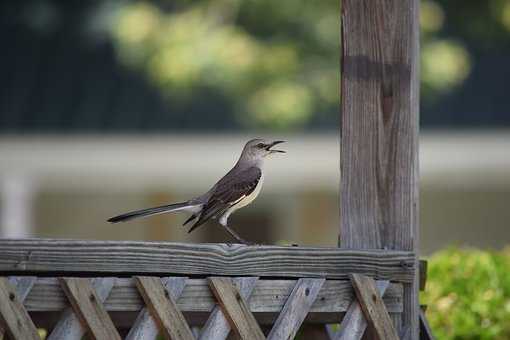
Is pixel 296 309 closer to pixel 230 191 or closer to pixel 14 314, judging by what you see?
pixel 14 314

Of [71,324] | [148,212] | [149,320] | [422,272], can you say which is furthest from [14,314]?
[422,272]

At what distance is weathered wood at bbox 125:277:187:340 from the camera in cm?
368

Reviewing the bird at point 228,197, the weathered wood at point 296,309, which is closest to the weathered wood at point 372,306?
the weathered wood at point 296,309

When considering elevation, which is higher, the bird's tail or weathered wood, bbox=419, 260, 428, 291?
the bird's tail

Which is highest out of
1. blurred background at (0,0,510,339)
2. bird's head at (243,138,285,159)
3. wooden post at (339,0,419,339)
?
Answer: wooden post at (339,0,419,339)

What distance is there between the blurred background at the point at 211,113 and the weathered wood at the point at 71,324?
9735mm

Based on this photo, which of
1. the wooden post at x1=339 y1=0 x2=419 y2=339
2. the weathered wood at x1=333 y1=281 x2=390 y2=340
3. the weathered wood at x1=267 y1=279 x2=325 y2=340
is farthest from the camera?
the wooden post at x1=339 y1=0 x2=419 y2=339

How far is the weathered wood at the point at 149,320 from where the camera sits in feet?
12.1

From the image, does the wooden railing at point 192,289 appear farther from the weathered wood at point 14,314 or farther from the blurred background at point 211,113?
the blurred background at point 211,113

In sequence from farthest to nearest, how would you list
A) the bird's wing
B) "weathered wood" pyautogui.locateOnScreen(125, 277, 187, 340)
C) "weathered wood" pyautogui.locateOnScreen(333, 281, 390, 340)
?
the bird's wing, "weathered wood" pyautogui.locateOnScreen(333, 281, 390, 340), "weathered wood" pyautogui.locateOnScreen(125, 277, 187, 340)

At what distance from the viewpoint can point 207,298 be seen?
Result: 3840 mm

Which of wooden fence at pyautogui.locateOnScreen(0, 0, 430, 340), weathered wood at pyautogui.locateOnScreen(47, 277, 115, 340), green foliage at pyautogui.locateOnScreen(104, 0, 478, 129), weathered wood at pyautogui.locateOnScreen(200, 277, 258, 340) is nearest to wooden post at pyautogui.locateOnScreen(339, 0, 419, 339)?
wooden fence at pyautogui.locateOnScreen(0, 0, 430, 340)

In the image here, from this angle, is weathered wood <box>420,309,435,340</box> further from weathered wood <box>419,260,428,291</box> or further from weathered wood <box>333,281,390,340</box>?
weathered wood <box>333,281,390,340</box>

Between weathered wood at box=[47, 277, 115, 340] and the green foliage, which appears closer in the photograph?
weathered wood at box=[47, 277, 115, 340]
